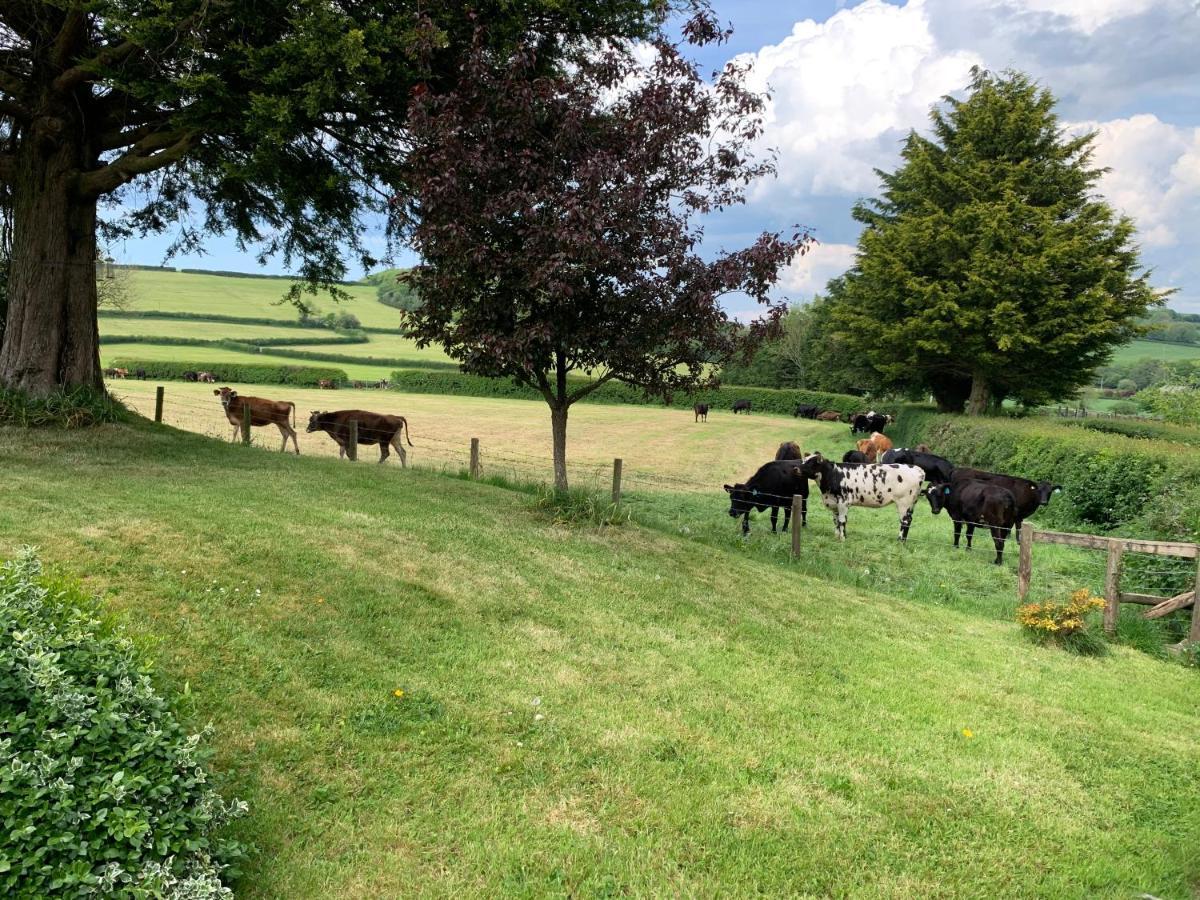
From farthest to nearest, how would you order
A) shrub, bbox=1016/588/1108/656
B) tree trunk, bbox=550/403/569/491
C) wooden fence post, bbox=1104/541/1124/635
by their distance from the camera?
tree trunk, bbox=550/403/569/491 → wooden fence post, bbox=1104/541/1124/635 → shrub, bbox=1016/588/1108/656

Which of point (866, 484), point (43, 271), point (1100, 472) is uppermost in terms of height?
point (43, 271)

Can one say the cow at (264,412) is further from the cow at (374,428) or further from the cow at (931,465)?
the cow at (931,465)

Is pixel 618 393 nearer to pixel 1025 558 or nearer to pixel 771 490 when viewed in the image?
pixel 771 490

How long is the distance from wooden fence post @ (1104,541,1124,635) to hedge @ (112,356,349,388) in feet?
208

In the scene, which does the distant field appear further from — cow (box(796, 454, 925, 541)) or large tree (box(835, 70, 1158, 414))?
cow (box(796, 454, 925, 541))

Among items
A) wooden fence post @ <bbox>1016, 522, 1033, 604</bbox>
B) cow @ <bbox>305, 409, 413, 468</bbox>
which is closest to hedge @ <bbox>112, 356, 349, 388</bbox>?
cow @ <bbox>305, 409, 413, 468</bbox>

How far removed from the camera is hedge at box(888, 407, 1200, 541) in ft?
40.1

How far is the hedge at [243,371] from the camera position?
204 feet

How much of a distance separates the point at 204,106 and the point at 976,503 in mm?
14798

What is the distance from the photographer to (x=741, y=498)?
15.7 meters

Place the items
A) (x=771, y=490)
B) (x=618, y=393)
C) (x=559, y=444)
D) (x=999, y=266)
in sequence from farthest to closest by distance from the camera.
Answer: (x=618, y=393) → (x=999, y=266) → (x=771, y=490) → (x=559, y=444)

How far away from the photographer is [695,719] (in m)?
5.42

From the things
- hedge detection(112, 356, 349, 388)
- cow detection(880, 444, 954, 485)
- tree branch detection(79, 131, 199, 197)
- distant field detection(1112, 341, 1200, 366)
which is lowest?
cow detection(880, 444, 954, 485)

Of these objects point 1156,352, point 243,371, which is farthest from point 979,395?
point 1156,352
